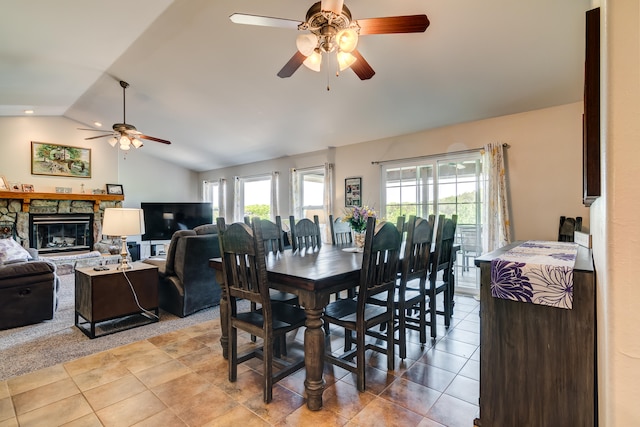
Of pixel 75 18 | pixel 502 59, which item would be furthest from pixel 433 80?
pixel 75 18

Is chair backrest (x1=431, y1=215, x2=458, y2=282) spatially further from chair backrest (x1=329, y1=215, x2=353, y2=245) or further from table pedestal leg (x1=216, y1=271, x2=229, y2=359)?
table pedestal leg (x1=216, y1=271, x2=229, y2=359)

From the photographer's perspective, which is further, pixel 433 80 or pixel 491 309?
pixel 433 80

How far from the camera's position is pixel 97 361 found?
2.45 metres

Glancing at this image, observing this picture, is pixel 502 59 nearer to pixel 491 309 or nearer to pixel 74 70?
pixel 491 309

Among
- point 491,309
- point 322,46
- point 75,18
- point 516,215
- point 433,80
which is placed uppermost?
point 75,18

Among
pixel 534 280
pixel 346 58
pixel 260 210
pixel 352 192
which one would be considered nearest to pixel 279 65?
pixel 346 58

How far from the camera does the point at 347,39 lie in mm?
2105

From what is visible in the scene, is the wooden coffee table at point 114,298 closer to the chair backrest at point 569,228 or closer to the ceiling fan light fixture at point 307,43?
the ceiling fan light fixture at point 307,43

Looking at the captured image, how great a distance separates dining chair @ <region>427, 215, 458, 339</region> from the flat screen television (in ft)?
22.2

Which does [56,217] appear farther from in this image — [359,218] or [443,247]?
[443,247]

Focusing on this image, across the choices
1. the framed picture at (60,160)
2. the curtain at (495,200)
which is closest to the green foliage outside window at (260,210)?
the framed picture at (60,160)

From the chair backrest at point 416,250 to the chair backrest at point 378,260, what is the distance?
11 cm

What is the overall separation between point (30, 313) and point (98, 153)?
5.39 metres

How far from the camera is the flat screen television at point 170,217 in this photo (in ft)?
25.7
